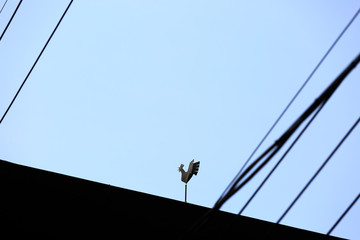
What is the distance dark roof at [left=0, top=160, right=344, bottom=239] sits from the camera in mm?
4547

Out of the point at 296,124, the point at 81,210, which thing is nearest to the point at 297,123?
the point at 296,124

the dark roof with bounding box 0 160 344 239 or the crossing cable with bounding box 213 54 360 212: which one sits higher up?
the crossing cable with bounding box 213 54 360 212

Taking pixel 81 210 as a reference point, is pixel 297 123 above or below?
above

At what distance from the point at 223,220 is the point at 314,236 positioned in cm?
145

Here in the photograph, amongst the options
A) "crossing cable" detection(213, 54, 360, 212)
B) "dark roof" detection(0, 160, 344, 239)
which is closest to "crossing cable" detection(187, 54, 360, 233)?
"crossing cable" detection(213, 54, 360, 212)

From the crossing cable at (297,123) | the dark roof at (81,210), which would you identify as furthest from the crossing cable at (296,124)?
the dark roof at (81,210)

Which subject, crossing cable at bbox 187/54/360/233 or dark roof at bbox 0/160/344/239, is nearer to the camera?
crossing cable at bbox 187/54/360/233

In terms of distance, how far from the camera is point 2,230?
14.6ft

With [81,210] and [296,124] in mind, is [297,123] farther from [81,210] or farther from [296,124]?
[81,210]

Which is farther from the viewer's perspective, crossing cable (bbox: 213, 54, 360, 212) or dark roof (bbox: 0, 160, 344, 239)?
dark roof (bbox: 0, 160, 344, 239)

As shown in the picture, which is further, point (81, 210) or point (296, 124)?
point (81, 210)

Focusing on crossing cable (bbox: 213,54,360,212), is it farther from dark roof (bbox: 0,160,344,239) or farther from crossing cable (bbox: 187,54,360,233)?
dark roof (bbox: 0,160,344,239)

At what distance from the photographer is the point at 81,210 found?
4.70 metres

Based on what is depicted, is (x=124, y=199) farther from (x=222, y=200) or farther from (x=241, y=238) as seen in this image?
(x=222, y=200)
